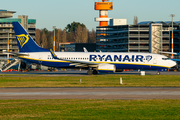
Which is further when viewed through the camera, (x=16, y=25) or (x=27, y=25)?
(x=27, y=25)

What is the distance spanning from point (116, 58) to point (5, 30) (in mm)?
111821

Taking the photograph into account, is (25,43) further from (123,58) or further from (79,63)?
(123,58)

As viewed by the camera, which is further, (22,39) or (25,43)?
(22,39)

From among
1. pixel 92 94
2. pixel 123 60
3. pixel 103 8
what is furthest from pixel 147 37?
pixel 92 94

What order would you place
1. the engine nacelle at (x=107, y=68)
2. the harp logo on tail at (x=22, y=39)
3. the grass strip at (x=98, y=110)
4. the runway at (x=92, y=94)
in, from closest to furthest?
1. the grass strip at (x=98, y=110)
2. the runway at (x=92, y=94)
3. the engine nacelle at (x=107, y=68)
4. the harp logo on tail at (x=22, y=39)

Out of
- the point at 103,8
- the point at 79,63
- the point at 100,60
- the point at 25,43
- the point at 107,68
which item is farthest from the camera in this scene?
the point at 103,8

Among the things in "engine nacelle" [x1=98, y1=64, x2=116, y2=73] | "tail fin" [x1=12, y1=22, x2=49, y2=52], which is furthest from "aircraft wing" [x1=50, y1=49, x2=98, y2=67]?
"tail fin" [x1=12, y1=22, x2=49, y2=52]

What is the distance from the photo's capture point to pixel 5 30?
15988 cm

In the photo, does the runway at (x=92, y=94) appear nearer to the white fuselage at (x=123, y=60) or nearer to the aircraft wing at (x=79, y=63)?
the aircraft wing at (x=79, y=63)

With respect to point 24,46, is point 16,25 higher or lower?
higher

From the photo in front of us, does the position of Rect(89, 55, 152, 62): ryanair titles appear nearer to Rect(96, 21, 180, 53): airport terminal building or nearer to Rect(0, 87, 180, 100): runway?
Rect(0, 87, 180, 100): runway

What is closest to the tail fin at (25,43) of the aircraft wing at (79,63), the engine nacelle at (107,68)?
the aircraft wing at (79,63)

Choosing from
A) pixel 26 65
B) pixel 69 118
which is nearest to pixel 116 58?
pixel 26 65

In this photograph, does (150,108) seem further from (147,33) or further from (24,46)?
(147,33)
